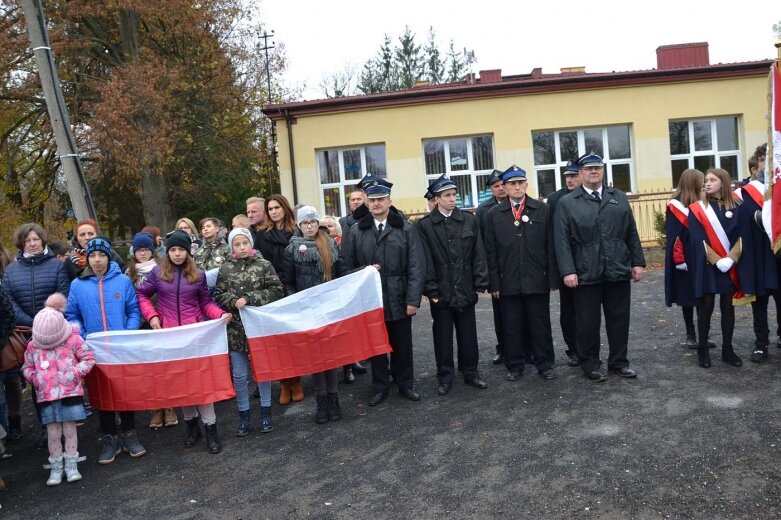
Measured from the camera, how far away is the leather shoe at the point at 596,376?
618 cm

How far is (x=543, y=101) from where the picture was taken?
705 inches

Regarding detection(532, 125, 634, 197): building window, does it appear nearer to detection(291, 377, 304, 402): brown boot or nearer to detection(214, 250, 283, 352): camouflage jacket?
detection(291, 377, 304, 402): brown boot

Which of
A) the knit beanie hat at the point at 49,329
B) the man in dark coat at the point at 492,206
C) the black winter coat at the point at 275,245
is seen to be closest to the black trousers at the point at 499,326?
the man in dark coat at the point at 492,206

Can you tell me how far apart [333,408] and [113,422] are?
1966 mm

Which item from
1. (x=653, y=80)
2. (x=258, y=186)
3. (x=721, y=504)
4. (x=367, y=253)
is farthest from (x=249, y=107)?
(x=721, y=504)

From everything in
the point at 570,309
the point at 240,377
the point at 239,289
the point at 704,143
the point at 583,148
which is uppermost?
the point at 583,148

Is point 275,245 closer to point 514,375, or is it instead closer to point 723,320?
point 514,375

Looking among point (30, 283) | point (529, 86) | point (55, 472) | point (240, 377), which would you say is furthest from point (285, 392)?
point (529, 86)

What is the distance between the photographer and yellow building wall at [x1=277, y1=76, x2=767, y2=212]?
17844 mm

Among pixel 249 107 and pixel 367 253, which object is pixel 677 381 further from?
pixel 249 107

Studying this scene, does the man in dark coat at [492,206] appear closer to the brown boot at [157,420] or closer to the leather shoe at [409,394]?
the leather shoe at [409,394]

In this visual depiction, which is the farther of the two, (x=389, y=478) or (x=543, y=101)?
(x=543, y=101)

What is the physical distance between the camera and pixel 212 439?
17.7ft

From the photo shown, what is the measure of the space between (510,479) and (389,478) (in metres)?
0.86
